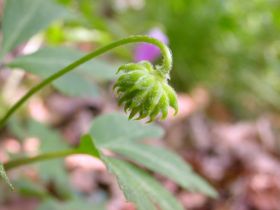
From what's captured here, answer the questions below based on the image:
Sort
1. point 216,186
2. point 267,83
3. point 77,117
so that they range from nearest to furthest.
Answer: point 216,186, point 77,117, point 267,83

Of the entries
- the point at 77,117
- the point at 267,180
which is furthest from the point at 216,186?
the point at 77,117

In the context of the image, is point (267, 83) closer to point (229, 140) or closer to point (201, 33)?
point (201, 33)

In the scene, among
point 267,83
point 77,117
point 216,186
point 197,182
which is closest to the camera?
point 197,182

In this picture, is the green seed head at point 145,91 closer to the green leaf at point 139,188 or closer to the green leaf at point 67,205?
the green leaf at point 139,188

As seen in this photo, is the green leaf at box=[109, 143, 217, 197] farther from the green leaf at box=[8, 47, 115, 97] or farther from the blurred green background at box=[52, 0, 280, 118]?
the blurred green background at box=[52, 0, 280, 118]

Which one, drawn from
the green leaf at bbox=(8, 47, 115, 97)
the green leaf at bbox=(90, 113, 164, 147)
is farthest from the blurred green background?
the green leaf at bbox=(90, 113, 164, 147)

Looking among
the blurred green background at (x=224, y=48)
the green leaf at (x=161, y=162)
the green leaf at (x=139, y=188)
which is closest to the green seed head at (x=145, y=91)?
the green leaf at (x=139, y=188)

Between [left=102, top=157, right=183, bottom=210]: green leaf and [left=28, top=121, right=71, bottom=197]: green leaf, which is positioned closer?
[left=102, top=157, right=183, bottom=210]: green leaf
